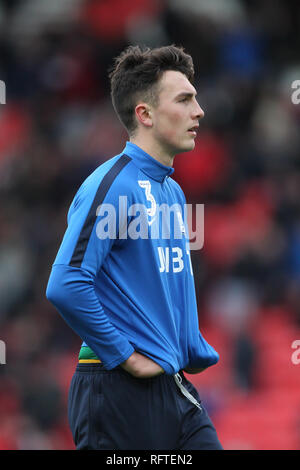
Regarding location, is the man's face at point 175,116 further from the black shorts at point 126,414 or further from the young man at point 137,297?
the black shorts at point 126,414

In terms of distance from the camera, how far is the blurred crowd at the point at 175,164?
24.8 ft

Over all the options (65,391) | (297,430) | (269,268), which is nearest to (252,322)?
(269,268)

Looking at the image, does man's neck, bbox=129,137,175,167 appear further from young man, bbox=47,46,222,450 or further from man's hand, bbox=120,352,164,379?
man's hand, bbox=120,352,164,379

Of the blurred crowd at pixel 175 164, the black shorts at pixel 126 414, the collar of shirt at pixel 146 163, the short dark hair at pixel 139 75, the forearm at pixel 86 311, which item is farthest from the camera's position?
the blurred crowd at pixel 175 164

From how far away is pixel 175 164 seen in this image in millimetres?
9320

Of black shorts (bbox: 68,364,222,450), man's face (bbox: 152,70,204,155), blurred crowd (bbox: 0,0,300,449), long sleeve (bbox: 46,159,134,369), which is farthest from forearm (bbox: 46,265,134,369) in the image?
blurred crowd (bbox: 0,0,300,449)

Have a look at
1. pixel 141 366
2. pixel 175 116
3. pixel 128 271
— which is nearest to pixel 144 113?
pixel 175 116

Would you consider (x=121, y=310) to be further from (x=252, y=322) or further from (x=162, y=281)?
(x=252, y=322)

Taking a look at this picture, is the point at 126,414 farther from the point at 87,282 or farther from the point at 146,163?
the point at 146,163

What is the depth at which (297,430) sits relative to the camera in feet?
21.8

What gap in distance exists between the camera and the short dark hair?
3.18m

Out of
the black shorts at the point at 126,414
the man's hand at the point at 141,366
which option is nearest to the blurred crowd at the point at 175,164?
the black shorts at the point at 126,414

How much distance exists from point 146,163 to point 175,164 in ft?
20.6

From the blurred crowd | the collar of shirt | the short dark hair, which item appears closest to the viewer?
the collar of shirt
